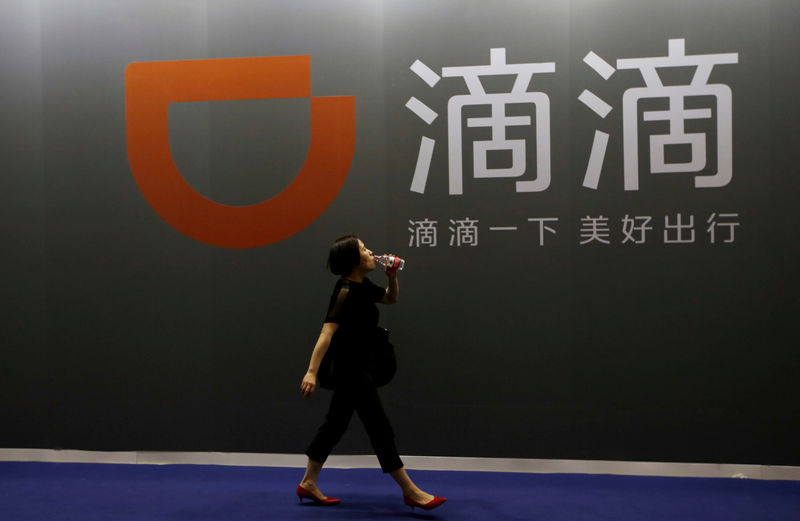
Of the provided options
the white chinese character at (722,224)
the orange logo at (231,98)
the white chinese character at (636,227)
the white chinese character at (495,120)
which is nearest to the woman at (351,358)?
the orange logo at (231,98)

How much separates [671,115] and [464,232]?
1.38 meters

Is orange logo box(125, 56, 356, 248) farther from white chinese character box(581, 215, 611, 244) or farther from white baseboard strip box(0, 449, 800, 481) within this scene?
white chinese character box(581, 215, 611, 244)

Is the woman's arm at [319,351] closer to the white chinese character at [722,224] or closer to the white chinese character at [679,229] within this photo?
the white chinese character at [679,229]

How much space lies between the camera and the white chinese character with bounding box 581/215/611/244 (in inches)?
165

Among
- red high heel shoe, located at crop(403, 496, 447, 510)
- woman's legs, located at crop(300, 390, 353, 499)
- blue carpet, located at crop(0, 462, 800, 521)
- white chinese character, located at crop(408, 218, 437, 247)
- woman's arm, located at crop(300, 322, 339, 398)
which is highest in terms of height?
white chinese character, located at crop(408, 218, 437, 247)

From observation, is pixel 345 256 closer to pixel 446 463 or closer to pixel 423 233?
pixel 423 233

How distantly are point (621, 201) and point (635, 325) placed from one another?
2.42 feet

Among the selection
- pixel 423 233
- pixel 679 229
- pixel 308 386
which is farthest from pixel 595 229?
pixel 308 386

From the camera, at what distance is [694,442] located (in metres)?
4.12

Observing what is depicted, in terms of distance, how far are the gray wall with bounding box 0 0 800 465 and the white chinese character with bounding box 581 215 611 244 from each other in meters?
0.04

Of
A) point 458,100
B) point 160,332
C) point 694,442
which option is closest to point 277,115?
point 458,100

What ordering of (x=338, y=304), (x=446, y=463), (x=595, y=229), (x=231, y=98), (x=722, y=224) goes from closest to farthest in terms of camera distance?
(x=338, y=304)
(x=722, y=224)
(x=595, y=229)
(x=446, y=463)
(x=231, y=98)

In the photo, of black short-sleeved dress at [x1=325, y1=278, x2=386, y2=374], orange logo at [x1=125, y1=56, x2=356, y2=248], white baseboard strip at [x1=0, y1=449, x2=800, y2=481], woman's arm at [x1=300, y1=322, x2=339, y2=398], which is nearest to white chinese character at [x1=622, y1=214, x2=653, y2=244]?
white baseboard strip at [x1=0, y1=449, x2=800, y2=481]

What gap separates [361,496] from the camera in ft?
12.7
